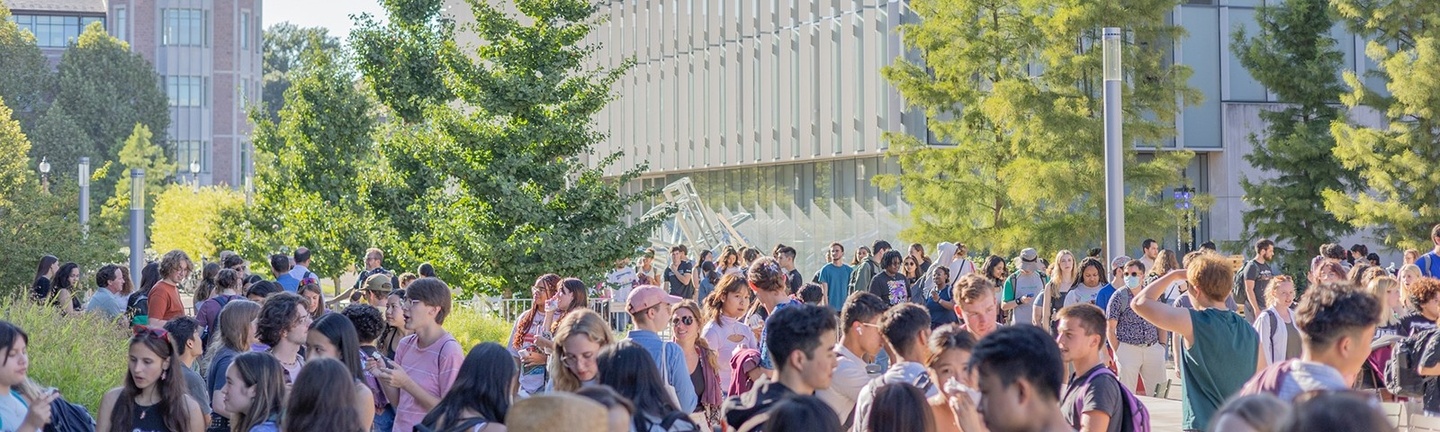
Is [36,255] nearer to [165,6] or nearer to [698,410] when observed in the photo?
[698,410]

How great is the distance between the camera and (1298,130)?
32188 millimetres

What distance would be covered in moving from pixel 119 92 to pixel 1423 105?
80684mm

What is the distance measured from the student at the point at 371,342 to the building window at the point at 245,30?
329ft

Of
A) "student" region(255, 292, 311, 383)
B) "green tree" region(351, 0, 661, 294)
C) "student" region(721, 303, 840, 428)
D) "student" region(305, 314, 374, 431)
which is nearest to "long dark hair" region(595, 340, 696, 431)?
"student" region(721, 303, 840, 428)

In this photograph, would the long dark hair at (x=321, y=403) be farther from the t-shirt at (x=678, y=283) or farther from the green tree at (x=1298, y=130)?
Result: the green tree at (x=1298, y=130)

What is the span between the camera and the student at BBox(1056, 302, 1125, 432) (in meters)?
6.07

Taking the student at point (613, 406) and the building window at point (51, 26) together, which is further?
the building window at point (51, 26)

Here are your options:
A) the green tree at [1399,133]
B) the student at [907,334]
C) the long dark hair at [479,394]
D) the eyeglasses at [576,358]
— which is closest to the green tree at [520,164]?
the green tree at [1399,133]

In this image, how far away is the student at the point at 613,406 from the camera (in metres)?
4.71

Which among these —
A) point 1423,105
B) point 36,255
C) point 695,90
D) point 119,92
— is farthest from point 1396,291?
point 119,92

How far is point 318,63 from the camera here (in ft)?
116

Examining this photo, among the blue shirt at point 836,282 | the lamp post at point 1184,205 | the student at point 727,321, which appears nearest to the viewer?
the student at point 727,321

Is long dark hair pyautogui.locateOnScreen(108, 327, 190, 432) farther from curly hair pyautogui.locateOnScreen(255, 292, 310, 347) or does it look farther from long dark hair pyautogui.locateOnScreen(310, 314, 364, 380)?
curly hair pyautogui.locateOnScreen(255, 292, 310, 347)

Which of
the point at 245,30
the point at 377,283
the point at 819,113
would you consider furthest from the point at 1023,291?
the point at 245,30
